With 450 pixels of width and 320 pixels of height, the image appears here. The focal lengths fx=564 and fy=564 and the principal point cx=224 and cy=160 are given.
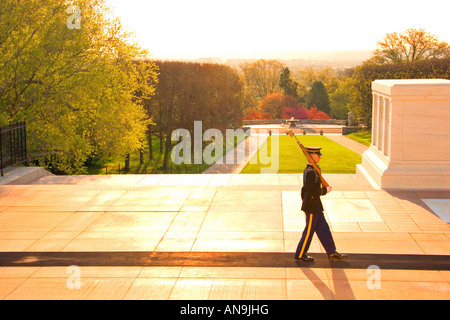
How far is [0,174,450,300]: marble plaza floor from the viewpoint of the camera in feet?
23.2

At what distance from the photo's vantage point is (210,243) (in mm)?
8859

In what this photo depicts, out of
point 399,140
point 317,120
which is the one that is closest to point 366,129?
point 317,120

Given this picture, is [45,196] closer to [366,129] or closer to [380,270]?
[380,270]

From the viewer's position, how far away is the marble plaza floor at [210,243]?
23.2ft

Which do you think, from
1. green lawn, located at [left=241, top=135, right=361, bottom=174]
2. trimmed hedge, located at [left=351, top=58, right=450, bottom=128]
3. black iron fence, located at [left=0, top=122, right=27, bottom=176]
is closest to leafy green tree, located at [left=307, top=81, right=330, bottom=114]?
trimmed hedge, located at [left=351, top=58, right=450, bottom=128]

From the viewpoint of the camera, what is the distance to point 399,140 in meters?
12.7

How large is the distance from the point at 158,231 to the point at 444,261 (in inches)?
178

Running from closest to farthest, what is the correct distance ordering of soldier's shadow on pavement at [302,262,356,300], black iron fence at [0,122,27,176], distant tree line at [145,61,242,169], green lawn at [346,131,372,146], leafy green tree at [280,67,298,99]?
1. soldier's shadow on pavement at [302,262,356,300]
2. black iron fence at [0,122,27,176]
3. distant tree line at [145,61,242,169]
4. green lawn at [346,131,372,146]
5. leafy green tree at [280,67,298,99]

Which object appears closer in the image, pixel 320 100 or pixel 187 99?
pixel 187 99

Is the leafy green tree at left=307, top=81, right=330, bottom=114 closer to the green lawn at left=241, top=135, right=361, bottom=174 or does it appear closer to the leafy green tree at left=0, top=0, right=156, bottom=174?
the green lawn at left=241, top=135, right=361, bottom=174

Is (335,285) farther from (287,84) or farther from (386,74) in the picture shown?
(287,84)

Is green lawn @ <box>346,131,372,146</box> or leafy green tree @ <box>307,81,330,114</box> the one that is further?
leafy green tree @ <box>307,81,330,114</box>

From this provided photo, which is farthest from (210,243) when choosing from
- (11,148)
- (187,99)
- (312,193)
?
(187,99)

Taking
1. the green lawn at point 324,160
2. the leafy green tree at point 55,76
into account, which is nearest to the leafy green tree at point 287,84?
the green lawn at point 324,160
